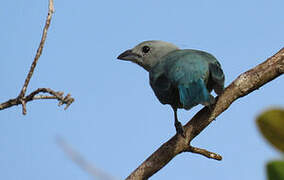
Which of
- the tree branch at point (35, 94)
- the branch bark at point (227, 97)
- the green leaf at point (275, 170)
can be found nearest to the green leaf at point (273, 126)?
the green leaf at point (275, 170)

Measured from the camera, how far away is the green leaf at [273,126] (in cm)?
81

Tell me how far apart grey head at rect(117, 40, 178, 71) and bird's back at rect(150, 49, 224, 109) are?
2.78ft

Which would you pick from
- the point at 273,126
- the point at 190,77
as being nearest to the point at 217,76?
the point at 190,77

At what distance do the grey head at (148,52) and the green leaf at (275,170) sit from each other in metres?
4.66

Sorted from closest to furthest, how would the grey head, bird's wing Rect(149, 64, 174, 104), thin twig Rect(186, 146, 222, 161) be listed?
thin twig Rect(186, 146, 222, 161), bird's wing Rect(149, 64, 174, 104), the grey head

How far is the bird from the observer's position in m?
3.94

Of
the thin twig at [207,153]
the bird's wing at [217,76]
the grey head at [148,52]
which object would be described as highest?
the grey head at [148,52]

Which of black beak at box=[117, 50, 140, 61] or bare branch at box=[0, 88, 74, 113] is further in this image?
black beak at box=[117, 50, 140, 61]

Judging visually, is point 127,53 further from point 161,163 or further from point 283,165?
point 283,165

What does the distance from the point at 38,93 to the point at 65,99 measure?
Result: 190 mm

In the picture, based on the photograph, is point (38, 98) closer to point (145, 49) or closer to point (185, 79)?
point (185, 79)

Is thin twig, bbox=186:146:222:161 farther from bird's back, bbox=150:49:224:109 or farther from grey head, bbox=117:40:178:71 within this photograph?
grey head, bbox=117:40:178:71

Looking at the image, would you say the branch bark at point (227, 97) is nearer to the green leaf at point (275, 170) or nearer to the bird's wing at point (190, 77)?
the bird's wing at point (190, 77)

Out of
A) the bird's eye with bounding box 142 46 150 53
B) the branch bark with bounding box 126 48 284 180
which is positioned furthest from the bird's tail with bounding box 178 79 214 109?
the bird's eye with bounding box 142 46 150 53
